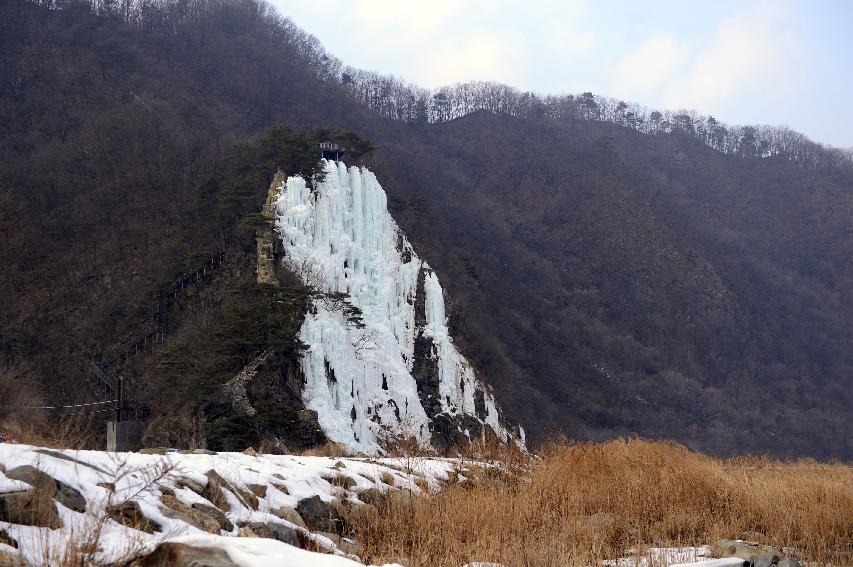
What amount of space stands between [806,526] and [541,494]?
128 inches

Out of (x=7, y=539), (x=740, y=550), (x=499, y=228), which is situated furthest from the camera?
(x=499, y=228)

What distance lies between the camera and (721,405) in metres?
74.8

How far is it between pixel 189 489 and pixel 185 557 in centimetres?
287

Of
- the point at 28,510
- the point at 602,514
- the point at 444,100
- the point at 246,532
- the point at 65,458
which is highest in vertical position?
the point at 444,100

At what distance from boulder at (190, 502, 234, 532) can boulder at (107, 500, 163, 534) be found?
2.66 feet

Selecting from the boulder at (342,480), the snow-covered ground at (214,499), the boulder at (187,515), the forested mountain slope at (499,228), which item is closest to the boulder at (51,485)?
the snow-covered ground at (214,499)

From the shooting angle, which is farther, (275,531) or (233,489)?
(233,489)

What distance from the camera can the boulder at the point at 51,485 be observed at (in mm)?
6211

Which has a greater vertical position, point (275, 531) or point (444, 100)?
point (444, 100)

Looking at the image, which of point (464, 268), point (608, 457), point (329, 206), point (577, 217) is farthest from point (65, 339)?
point (577, 217)

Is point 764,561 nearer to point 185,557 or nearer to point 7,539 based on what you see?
point 185,557

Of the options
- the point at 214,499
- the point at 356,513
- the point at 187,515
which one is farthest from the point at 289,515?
the point at 187,515

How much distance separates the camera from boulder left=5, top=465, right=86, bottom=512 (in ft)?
20.4

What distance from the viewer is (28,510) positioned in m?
5.83
